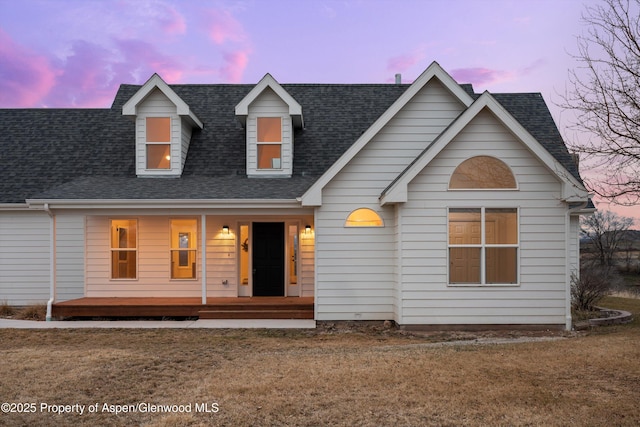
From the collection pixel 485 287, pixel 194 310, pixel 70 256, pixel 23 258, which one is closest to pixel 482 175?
pixel 485 287

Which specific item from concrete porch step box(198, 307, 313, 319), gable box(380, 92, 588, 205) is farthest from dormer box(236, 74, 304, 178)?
gable box(380, 92, 588, 205)

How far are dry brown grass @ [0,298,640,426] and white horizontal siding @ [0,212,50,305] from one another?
14.7 feet

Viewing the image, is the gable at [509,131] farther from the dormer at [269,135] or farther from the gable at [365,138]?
the dormer at [269,135]

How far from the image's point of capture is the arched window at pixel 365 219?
11.1 m

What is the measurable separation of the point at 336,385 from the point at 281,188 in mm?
6839

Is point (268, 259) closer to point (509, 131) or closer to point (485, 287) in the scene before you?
point (485, 287)

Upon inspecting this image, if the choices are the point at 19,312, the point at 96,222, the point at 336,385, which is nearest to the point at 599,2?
the point at 336,385

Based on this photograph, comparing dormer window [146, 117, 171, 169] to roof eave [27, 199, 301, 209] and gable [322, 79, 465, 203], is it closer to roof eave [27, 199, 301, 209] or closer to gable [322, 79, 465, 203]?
roof eave [27, 199, 301, 209]

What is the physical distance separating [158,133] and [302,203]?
17.7 ft

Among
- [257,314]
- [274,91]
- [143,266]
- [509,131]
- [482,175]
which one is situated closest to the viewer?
Answer: [509,131]

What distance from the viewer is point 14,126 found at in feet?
51.4

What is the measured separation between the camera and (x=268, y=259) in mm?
13297

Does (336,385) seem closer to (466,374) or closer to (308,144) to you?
(466,374)

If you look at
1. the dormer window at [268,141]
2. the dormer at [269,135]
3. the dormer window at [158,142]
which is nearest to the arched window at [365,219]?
the dormer at [269,135]
